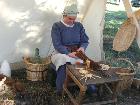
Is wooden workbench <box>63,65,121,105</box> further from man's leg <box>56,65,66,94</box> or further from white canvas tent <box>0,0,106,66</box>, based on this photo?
white canvas tent <box>0,0,106,66</box>

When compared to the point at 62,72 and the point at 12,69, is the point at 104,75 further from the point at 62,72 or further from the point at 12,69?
the point at 12,69

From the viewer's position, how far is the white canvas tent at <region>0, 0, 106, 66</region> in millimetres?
5699

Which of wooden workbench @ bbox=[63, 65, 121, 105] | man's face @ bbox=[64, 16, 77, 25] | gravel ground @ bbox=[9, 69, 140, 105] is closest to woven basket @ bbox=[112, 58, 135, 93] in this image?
gravel ground @ bbox=[9, 69, 140, 105]

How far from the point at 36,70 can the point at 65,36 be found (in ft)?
2.84

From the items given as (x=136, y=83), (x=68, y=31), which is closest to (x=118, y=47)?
(x=136, y=83)

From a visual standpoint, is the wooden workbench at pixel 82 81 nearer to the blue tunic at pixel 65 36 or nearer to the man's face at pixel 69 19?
the blue tunic at pixel 65 36

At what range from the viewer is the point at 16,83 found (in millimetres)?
5398

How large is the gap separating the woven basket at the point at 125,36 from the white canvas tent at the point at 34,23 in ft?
1.34

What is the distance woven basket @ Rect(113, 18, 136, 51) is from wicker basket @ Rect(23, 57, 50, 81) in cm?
161

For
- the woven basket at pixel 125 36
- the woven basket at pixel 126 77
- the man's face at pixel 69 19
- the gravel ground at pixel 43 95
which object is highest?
the man's face at pixel 69 19

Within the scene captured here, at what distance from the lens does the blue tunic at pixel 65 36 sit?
5.42 meters

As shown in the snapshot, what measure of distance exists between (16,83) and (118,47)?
2.35 m

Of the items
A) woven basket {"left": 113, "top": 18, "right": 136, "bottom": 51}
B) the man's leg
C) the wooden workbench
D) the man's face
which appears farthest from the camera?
woven basket {"left": 113, "top": 18, "right": 136, "bottom": 51}

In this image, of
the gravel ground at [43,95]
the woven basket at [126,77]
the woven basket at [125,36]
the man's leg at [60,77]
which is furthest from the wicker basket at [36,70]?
the woven basket at [125,36]
